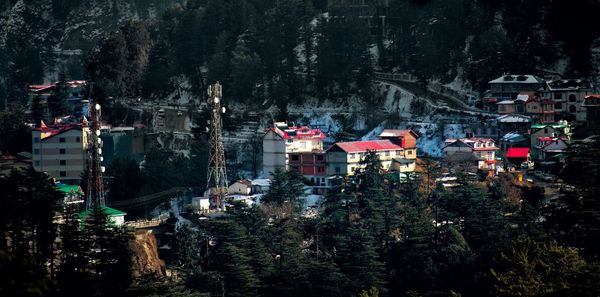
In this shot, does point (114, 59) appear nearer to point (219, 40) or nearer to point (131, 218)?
point (219, 40)

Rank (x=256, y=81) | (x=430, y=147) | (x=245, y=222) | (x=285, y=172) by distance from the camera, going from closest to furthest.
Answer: (x=245, y=222)
(x=285, y=172)
(x=430, y=147)
(x=256, y=81)

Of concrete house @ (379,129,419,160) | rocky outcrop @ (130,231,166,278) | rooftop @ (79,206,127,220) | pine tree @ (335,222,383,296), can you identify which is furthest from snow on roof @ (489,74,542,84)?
rocky outcrop @ (130,231,166,278)

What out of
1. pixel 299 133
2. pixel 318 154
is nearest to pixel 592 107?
pixel 318 154

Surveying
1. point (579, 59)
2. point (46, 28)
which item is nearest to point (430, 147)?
point (579, 59)

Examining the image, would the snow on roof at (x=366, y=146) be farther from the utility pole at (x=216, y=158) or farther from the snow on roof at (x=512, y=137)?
the snow on roof at (x=512, y=137)

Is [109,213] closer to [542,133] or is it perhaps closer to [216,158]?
[216,158]

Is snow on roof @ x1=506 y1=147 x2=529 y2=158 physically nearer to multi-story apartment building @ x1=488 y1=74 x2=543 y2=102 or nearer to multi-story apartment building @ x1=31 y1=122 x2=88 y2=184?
multi-story apartment building @ x1=488 y1=74 x2=543 y2=102
